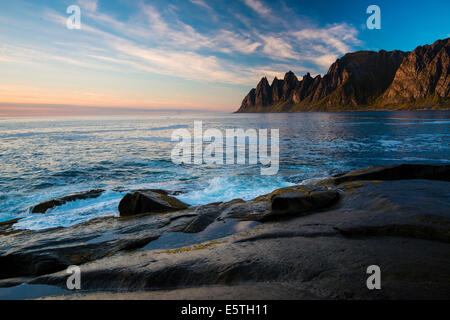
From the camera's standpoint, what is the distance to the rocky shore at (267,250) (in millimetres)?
3510

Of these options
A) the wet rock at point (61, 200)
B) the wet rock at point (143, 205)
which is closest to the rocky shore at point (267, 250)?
the wet rock at point (143, 205)

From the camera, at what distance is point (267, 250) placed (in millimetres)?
4820

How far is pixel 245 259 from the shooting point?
4430 mm

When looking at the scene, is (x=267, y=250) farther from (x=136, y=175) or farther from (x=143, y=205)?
(x=136, y=175)

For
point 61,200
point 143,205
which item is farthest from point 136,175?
point 143,205

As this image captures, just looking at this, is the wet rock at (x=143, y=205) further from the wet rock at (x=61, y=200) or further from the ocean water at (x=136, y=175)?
the wet rock at (x=61, y=200)

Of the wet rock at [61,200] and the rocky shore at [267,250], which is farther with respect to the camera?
the wet rock at [61,200]

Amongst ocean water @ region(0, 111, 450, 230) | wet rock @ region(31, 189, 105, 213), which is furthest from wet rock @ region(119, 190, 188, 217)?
wet rock @ region(31, 189, 105, 213)

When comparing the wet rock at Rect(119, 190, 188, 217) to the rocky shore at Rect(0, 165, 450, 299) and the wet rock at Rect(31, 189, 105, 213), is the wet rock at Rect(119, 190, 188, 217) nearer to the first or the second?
the rocky shore at Rect(0, 165, 450, 299)

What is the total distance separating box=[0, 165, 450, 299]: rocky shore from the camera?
3.51 m

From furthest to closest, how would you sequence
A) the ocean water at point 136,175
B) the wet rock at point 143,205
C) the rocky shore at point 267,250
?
the ocean water at point 136,175 < the wet rock at point 143,205 < the rocky shore at point 267,250

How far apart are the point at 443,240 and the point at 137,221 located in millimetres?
8825
